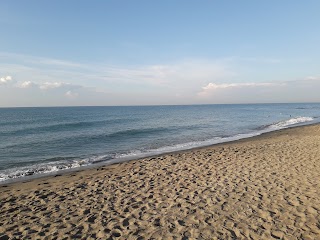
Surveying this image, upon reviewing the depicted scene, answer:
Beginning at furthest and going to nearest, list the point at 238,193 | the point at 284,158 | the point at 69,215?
the point at 284,158, the point at 238,193, the point at 69,215

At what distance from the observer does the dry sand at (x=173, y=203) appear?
17.7 ft

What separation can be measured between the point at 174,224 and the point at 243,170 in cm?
525

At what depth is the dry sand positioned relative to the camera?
541 cm

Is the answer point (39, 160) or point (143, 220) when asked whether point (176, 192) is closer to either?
point (143, 220)

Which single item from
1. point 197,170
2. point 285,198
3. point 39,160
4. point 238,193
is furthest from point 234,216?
point 39,160

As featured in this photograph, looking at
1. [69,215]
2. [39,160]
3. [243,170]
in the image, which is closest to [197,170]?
[243,170]

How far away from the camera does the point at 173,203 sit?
22.5 ft

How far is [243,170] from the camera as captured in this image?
9.89 meters

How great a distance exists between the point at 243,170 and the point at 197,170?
188cm

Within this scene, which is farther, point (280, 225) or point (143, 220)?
point (143, 220)

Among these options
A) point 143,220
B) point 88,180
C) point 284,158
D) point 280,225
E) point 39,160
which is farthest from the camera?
point 39,160

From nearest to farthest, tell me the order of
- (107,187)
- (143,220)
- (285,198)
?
(143,220), (285,198), (107,187)

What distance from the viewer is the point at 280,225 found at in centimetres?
548

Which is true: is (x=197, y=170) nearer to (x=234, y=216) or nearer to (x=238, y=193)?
(x=238, y=193)
